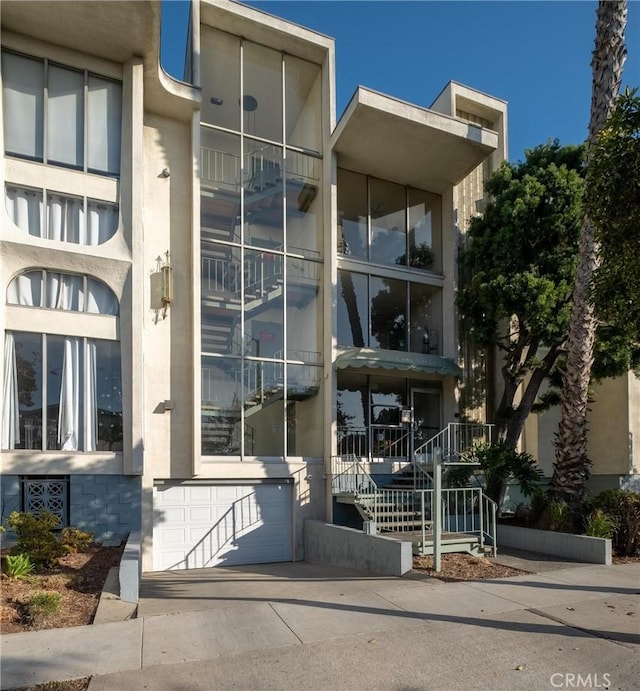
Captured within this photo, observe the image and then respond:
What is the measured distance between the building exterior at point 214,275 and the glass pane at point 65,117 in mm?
38

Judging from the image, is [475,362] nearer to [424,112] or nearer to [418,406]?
[418,406]

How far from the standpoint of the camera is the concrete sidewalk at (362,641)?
15.8 ft

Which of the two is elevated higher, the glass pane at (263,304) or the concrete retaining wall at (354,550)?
the glass pane at (263,304)

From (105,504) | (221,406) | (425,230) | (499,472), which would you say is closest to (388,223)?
(425,230)

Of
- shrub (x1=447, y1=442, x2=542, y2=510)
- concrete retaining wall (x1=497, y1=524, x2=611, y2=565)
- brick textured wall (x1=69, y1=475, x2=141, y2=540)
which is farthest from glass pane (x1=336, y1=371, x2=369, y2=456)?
brick textured wall (x1=69, y1=475, x2=141, y2=540)

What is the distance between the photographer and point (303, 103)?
595 inches

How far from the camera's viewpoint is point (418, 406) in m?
15.1

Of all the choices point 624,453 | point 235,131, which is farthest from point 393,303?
point 624,453

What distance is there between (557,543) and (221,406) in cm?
753

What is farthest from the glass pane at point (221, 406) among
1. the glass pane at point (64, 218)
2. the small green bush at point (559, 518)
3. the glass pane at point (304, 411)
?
the small green bush at point (559, 518)

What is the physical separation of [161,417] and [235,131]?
7.38 m

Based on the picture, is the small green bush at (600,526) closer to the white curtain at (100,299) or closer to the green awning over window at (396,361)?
the green awning over window at (396,361)

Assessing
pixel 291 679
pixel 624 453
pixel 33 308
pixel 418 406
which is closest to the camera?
pixel 291 679

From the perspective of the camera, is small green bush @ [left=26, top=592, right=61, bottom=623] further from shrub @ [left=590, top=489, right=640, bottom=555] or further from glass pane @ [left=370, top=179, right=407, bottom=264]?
glass pane @ [left=370, top=179, right=407, bottom=264]
